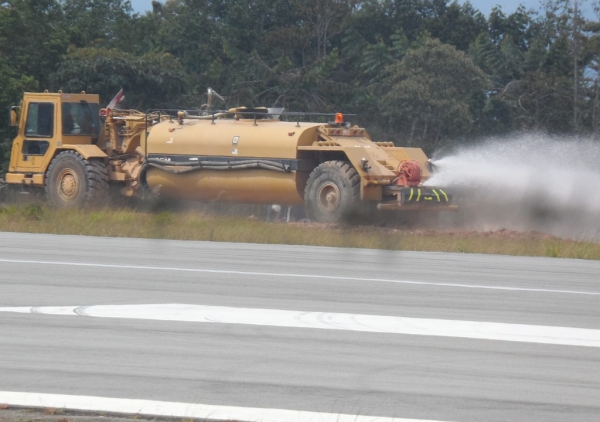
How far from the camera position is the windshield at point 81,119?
2292cm

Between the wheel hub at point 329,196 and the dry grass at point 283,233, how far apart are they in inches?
23.7

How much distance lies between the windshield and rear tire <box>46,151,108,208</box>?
688 mm

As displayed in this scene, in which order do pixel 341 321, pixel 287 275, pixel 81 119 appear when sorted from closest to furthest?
pixel 341 321, pixel 287 275, pixel 81 119

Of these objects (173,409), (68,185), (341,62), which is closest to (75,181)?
(68,185)

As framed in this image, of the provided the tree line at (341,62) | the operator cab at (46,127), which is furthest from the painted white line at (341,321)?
the tree line at (341,62)

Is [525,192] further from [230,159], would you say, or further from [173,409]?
[173,409]

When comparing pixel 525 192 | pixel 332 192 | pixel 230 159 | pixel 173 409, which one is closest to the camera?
pixel 173 409

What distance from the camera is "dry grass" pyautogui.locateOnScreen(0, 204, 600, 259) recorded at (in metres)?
15.8

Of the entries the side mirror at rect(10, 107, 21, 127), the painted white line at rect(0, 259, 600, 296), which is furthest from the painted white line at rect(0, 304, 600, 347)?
the side mirror at rect(10, 107, 21, 127)

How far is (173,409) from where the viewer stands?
232 inches

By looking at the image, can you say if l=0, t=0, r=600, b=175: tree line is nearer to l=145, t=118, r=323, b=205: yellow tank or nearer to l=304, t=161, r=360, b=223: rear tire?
l=145, t=118, r=323, b=205: yellow tank

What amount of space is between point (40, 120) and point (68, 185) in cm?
177

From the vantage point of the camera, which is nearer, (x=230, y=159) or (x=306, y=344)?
(x=306, y=344)

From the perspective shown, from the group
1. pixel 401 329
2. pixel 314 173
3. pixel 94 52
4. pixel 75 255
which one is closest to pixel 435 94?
pixel 94 52
